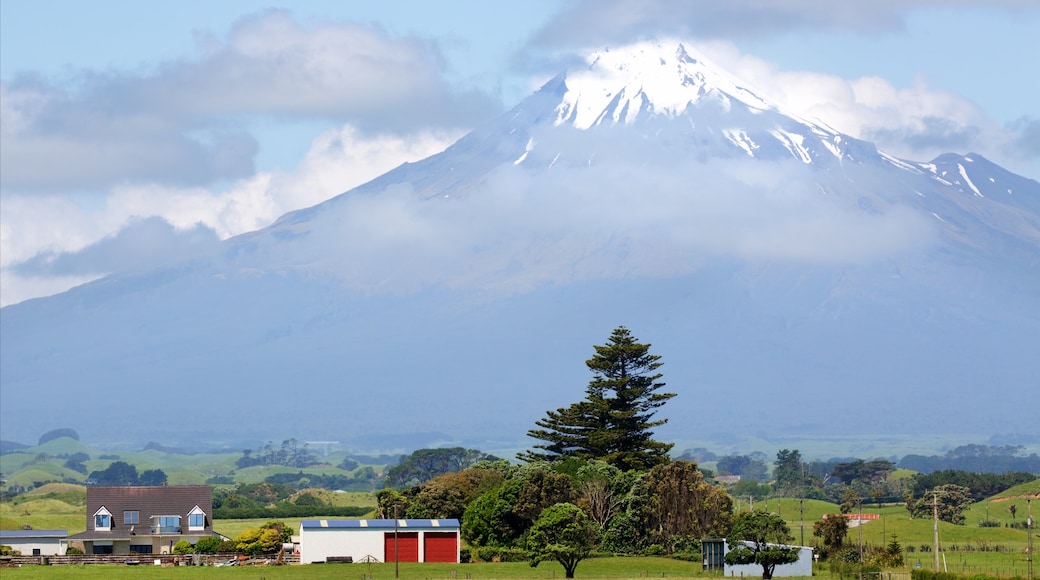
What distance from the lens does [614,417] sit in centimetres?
11081

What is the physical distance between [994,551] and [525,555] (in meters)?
26.7

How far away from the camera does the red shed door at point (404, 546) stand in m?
87.4

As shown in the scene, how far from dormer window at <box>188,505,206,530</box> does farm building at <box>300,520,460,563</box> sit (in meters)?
11.9

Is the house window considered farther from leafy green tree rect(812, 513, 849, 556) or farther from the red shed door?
leafy green tree rect(812, 513, 849, 556)

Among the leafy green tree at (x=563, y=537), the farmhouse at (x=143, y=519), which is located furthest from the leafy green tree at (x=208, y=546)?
the leafy green tree at (x=563, y=537)

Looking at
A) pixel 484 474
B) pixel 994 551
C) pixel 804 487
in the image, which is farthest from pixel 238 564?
pixel 804 487

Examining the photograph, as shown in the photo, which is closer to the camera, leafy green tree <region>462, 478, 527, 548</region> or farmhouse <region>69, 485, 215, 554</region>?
leafy green tree <region>462, 478, 527, 548</region>

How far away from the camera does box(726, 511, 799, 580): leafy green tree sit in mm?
77438

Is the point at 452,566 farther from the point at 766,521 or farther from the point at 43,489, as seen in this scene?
the point at 43,489

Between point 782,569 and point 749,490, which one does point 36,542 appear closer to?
point 782,569

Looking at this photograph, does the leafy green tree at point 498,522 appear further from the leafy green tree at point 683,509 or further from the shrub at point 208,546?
the shrub at point 208,546

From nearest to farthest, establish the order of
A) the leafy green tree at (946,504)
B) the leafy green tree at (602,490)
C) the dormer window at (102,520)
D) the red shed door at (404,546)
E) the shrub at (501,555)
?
the red shed door at (404,546)
the shrub at (501,555)
the leafy green tree at (602,490)
the dormer window at (102,520)
the leafy green tree at (946,504)

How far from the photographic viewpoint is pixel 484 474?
10419 centimetres

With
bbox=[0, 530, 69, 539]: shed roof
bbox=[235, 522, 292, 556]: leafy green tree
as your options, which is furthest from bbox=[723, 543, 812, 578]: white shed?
bbox=[0, 530, 69, 539]: shed roof
